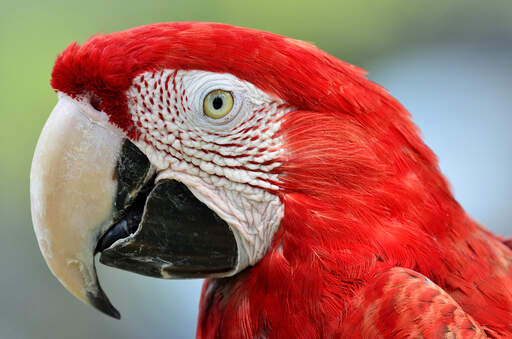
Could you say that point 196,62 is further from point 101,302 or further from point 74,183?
point 101,302

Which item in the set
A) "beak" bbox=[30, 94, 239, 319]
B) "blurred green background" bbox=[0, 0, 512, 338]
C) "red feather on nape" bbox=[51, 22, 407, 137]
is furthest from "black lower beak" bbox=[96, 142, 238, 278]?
"blurred green background" bbox=[0, 0, 512, 338]

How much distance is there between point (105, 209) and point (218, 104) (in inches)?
11.0

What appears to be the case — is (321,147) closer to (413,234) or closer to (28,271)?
(413,234)

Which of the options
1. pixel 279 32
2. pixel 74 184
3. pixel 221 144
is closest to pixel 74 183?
Answer: pixel 74 184

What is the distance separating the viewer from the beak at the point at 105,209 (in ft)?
3.20

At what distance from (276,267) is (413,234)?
0.87 ft

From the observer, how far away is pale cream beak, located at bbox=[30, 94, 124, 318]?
0.97m

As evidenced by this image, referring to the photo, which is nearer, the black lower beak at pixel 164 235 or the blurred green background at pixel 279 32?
the black lower beak at pixel 164 235

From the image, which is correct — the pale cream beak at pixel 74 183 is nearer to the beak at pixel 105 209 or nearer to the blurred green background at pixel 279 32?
the beak at pixel 105 209

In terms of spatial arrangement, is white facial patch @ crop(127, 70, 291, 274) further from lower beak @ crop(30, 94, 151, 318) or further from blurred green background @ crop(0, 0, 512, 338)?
blurred green background @ crop(0, 0, 512, 338)

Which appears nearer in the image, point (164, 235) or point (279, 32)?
point (164, 235)

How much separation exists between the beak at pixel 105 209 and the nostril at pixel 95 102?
0.04 ft

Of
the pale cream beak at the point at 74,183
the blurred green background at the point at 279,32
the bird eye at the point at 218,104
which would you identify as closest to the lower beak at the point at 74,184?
the pale cream beak at the point at 74,183

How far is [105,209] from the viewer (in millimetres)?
985
